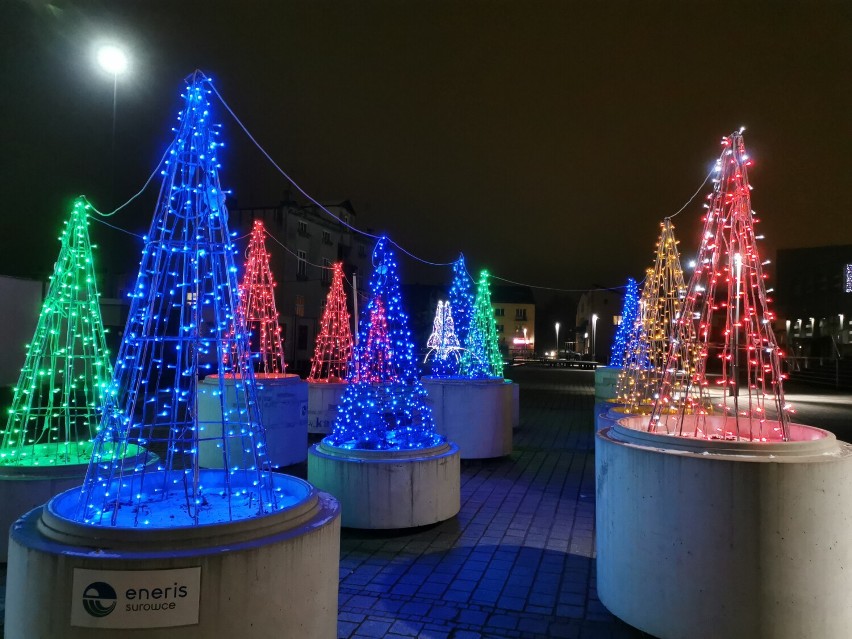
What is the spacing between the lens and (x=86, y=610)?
9.80 ft

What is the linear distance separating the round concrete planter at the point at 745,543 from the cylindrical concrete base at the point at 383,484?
291 cm

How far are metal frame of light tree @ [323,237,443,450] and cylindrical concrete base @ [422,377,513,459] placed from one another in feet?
9.69

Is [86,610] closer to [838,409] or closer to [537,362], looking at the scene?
[838,409]

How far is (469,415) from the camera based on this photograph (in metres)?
10.8

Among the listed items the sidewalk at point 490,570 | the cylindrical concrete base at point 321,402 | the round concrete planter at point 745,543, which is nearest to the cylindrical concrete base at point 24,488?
the sidewalk at point 490,570

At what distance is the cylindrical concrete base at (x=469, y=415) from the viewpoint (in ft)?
35.1

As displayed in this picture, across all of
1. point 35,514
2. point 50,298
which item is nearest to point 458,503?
point 35,514

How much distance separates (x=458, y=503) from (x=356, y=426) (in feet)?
5.15

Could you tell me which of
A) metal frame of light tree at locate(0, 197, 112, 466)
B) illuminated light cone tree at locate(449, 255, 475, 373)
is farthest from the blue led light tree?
metal frame of light tree at locate(0, 197, 112, 466)

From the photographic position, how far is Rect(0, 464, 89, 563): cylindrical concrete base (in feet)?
18.3

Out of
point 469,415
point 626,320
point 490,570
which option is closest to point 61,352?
point 490,570

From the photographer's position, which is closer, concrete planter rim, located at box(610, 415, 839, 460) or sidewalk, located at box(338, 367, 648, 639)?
concrete planter rim, located at box(610, 415, 839, 460)

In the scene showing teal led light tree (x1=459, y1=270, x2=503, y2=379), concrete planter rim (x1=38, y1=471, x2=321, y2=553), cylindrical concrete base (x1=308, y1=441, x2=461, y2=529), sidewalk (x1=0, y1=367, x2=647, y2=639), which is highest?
teal led light tree (x1=459, y1=270, x2=503, y2=379)

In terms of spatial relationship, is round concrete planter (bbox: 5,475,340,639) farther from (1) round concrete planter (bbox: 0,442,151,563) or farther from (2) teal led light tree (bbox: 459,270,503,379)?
(2) teal led light tree (bbox: 459,270,503,379)
